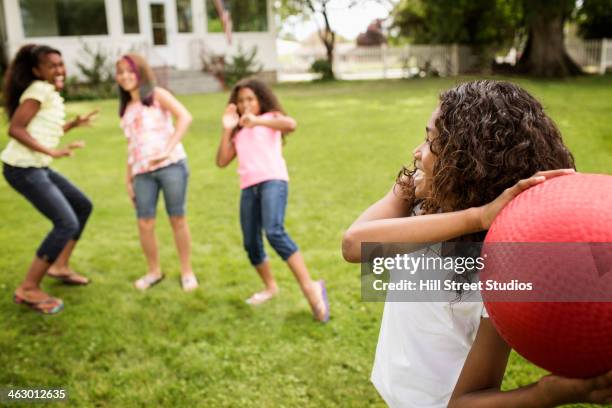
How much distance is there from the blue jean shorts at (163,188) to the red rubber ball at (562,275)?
3.60 m

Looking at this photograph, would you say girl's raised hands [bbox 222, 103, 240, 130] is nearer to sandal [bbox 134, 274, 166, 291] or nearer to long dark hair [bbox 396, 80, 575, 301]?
sandal [bbox 134, 274, 166, 291]

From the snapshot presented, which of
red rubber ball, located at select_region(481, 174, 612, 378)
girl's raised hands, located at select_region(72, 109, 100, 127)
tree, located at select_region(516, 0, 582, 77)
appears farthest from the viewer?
tree, located at select_region(516, 0, 582, 77)

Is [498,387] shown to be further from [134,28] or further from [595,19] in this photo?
[595,19]

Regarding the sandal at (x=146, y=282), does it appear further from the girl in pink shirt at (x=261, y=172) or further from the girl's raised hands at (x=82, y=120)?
the girl's raised hands at (x=82, y=120)

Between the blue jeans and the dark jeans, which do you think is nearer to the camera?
the blue jeans

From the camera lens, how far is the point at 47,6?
68.3 ft

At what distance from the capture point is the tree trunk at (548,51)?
2106 centimetres

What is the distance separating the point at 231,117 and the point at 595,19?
26.8 metres

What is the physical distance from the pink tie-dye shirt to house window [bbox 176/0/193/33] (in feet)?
62.4

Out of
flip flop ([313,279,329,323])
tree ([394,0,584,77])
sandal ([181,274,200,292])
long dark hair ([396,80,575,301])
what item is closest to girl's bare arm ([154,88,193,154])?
sandal ([181,274,200,292])

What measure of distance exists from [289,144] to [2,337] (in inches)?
274

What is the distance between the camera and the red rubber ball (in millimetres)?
1062

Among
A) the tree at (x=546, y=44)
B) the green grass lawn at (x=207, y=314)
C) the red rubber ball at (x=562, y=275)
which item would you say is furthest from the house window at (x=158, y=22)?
the red rubber ball at (x=562, y=275)

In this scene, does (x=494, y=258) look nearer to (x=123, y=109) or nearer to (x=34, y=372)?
(x=34, y=372)
